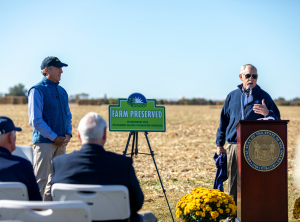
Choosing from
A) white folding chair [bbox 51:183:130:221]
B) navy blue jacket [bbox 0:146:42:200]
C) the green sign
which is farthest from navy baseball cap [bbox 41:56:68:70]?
white folding chair [bbox 51:183:130:221]

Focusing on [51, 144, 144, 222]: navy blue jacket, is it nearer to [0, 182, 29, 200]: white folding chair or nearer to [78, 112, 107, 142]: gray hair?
[78, 112, 107, 142]: gray hair

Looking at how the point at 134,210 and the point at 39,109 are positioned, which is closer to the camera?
the point at 134,210

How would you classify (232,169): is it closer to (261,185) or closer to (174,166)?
(261,185)

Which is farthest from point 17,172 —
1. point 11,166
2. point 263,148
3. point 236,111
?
point 236,111

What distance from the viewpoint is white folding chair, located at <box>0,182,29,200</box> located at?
2.80 meters

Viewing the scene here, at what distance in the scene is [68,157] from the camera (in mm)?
2971

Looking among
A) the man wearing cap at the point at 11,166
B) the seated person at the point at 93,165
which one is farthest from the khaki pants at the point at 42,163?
the seated person at the point at 93,165

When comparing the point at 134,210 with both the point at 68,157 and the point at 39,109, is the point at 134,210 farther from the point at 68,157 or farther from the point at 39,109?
the point at 39,109

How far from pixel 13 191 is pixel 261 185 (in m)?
2.88

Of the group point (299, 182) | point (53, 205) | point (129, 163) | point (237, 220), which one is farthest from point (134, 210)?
point (299, 182)

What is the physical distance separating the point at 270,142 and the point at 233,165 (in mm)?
970

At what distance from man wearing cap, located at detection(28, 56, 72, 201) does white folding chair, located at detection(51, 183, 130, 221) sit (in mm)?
2280

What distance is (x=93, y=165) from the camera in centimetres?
290

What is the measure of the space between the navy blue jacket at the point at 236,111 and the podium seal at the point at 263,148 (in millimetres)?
647
